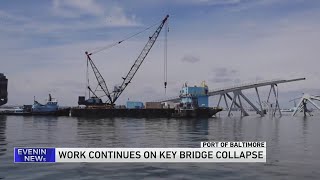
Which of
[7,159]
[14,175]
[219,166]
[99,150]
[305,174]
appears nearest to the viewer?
[99,150]

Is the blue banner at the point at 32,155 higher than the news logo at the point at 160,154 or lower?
lower

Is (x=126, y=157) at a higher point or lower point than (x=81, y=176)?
higher

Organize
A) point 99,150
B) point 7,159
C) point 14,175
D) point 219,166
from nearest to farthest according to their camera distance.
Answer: point 99,150 < point 14,175 < point 219,166 < point 7,159

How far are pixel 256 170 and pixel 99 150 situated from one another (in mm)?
14589

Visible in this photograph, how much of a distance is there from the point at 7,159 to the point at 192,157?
20146 millimetres

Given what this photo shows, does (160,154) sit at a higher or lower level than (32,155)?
higher

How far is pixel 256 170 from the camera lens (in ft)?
Answer: 105

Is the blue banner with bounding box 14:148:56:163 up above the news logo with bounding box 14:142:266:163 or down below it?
below

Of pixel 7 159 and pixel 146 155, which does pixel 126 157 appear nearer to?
pixel 146 155

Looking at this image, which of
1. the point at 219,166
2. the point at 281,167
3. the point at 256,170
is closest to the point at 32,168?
the point at 219,166

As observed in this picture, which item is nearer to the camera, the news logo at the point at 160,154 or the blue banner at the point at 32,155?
the news logo at the point at 160,154

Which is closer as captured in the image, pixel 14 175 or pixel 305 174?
pixel 14 175

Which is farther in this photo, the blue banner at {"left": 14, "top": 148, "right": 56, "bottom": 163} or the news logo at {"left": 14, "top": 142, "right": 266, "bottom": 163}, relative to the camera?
the blue banner at {"left": 14, "top": 148, "right": 56, "bottom": 163}

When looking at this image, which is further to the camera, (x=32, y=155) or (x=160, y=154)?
(x=32, y=155)
